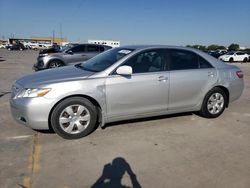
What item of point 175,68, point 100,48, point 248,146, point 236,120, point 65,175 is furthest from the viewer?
point 100,48

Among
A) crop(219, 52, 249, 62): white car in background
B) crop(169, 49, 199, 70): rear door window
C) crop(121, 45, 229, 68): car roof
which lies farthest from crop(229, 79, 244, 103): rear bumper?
crop(219, 52, 249, 62): white car in background

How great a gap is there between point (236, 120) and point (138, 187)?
3.55 meters

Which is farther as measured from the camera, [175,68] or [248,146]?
[175,68]

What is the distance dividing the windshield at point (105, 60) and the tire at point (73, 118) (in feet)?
2.37

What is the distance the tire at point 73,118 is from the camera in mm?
4587

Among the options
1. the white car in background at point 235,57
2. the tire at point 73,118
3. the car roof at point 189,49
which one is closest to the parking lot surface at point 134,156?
the tire at point 73,118

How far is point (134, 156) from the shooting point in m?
4.12

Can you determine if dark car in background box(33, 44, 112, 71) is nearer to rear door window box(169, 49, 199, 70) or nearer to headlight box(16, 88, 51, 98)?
rear door window box(169, 49, 199, 70)

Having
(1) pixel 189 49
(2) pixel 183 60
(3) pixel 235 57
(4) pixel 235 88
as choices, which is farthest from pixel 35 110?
(3) pixel 235 57

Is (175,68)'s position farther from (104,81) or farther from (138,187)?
(138,187)

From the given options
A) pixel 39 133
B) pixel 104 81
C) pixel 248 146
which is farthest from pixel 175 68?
pixel 39 133

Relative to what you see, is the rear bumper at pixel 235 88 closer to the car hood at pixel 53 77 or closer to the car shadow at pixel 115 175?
the car hood at pixel 53 77

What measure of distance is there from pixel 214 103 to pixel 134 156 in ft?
8.65

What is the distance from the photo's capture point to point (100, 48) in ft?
50.1
